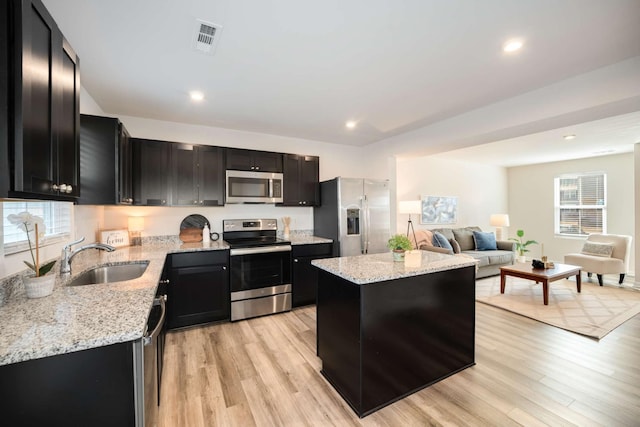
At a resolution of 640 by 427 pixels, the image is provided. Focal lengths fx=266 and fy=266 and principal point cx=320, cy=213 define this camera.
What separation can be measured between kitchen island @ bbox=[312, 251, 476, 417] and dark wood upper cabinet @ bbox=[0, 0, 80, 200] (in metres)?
1.58

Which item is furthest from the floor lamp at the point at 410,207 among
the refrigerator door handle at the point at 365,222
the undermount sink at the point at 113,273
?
the undermount sink at the point at 113,273

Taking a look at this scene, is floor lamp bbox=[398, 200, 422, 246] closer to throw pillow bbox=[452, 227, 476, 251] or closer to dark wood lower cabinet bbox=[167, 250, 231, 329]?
throw pillow bbox=[452, 227, 476, 251]

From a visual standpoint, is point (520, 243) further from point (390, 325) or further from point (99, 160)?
point (99, 160)

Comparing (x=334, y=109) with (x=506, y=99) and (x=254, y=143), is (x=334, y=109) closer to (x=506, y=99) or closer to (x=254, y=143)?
(x=254, y=143)

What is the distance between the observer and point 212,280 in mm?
→ 3125

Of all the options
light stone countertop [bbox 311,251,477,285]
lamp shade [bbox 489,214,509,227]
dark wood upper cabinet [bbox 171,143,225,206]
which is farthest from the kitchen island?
lamp shade [bbox 489,214,509,227]

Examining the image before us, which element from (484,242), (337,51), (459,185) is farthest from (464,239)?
(337,51)

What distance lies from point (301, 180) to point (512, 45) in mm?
2862

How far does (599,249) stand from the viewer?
4969 millimetres

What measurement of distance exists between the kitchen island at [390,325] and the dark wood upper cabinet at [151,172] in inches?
92.7

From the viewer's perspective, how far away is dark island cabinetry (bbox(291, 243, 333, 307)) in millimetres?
3609

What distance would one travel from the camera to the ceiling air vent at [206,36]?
1740 millimetres

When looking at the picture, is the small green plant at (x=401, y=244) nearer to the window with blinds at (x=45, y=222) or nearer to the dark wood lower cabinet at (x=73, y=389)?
the dark wood lower cabinet at (x=73, y=389)

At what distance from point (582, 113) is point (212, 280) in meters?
4.09
